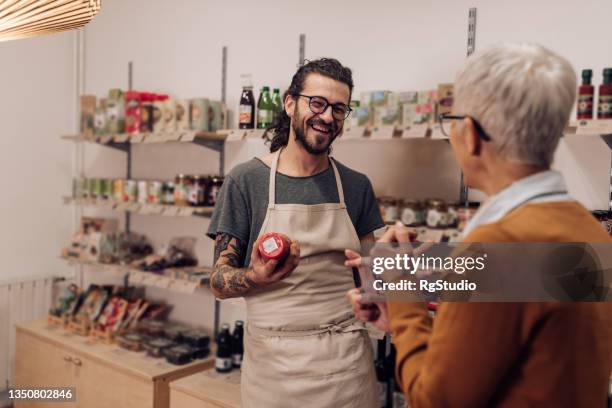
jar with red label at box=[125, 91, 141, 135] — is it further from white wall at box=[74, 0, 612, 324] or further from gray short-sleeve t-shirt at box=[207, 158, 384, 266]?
gray short-sleeve t-shirt at box=[207, 158, 384, 266]

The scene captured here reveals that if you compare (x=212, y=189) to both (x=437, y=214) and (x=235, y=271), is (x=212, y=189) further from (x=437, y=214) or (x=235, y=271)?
(x=235, y=271)

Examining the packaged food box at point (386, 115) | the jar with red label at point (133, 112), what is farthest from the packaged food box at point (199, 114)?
the packaged food box at point (386, 115)

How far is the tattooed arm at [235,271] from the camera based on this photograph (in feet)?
5.87

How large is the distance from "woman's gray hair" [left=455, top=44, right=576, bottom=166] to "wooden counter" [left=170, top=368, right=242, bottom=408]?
237 centimetres

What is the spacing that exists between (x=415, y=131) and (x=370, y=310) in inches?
60.5

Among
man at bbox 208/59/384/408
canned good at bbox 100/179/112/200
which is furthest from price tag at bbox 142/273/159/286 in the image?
man at bbox 208/59/384/408

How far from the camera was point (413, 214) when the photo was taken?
8.89 ft

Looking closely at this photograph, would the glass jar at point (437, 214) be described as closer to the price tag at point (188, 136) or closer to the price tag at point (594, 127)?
the price tag at point (594, 127)

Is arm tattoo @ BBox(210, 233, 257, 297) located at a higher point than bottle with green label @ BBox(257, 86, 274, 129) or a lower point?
lower

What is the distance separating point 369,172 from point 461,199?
0.57 metres

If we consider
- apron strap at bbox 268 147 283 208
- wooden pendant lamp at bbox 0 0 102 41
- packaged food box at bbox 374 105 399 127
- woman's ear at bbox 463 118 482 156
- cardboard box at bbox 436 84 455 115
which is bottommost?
apron strap at bbox 268 147 283 208

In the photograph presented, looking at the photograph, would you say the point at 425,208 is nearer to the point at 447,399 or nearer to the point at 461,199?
the point at 461,199

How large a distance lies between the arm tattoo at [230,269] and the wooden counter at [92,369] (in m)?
1.52

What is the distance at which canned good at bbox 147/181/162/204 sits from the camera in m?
3.78
